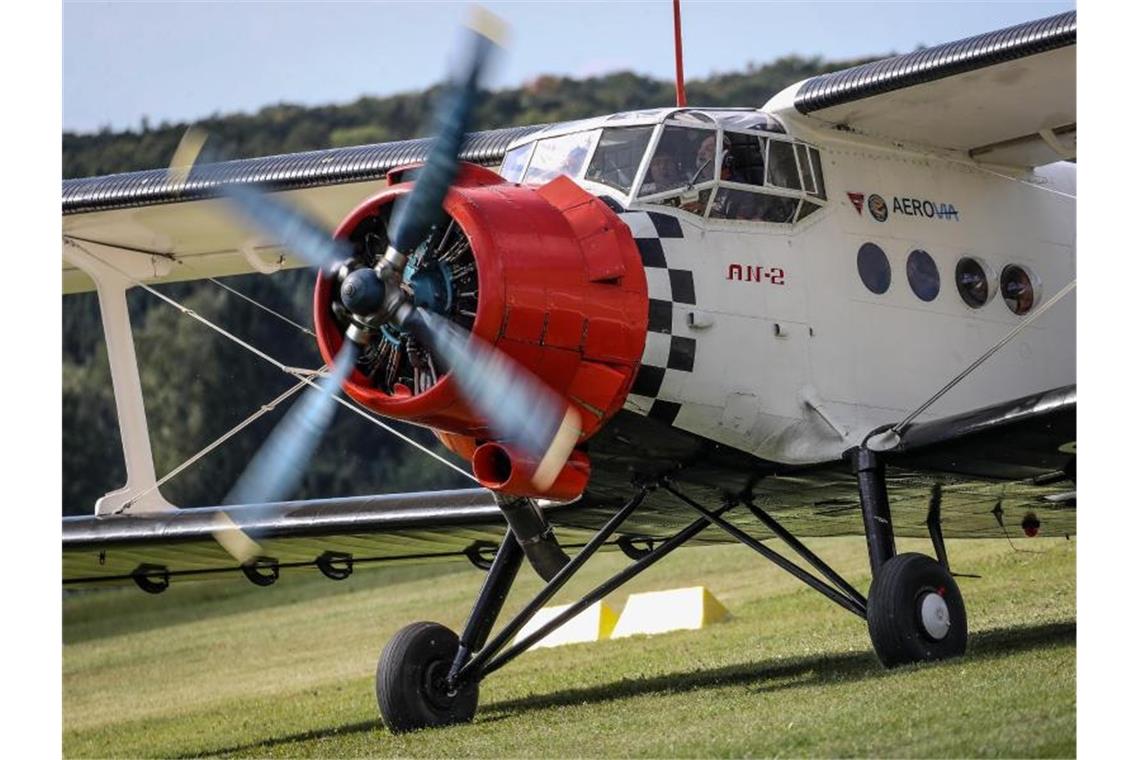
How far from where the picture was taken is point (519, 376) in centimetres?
960

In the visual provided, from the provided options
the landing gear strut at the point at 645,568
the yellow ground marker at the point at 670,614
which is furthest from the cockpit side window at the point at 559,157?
the yellow ground marker at the point at 670,614

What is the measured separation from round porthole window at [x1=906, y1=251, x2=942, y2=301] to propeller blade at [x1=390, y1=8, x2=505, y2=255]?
10.9ft

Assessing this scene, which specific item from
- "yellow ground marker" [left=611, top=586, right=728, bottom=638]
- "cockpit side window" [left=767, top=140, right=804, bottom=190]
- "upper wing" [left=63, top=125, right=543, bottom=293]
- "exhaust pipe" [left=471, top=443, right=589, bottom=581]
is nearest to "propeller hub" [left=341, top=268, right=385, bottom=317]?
"exhaust pipe" [left=471, top=443, right=589, bottom=581]

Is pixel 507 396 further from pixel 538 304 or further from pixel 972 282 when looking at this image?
pixel 972 282

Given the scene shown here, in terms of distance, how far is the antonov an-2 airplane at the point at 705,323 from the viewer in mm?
9586

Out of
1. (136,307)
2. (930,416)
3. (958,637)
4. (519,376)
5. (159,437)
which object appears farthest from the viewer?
(136,307)

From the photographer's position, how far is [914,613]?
10.3 metres

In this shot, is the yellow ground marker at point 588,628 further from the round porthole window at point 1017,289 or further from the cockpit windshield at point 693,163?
the cockpit windshield at point 693,163

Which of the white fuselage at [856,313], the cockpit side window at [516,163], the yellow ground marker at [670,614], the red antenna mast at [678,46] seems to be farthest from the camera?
the yellow ground marker at [670,614]

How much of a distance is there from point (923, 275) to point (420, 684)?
13.2 feet

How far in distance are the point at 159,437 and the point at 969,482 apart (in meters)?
36.6

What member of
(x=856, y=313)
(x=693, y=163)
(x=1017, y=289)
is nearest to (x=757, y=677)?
(x=856, y=313)
